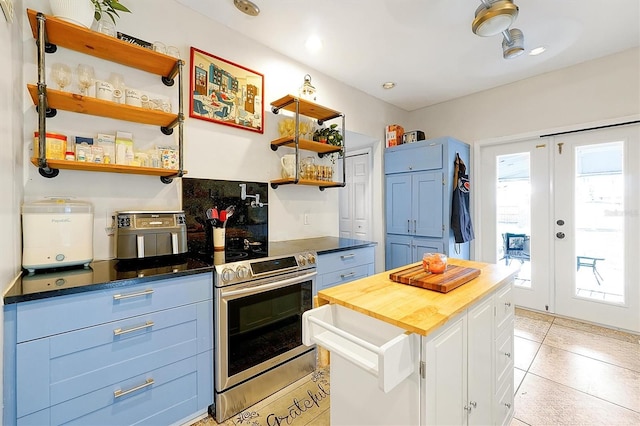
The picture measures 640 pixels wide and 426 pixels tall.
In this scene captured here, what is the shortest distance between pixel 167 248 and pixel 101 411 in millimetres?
866

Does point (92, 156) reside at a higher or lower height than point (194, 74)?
lower

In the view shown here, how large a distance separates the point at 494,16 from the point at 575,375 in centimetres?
268

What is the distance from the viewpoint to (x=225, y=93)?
2.36 meters

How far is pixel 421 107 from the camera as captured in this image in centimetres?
428

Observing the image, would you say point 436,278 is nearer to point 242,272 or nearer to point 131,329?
point 242,272

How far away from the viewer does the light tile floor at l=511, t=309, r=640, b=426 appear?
1.77 m

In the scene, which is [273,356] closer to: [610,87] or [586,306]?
[586,306]

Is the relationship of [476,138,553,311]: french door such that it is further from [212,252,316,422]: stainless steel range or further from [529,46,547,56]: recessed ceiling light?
[212,252,316,422]: stainless steel range

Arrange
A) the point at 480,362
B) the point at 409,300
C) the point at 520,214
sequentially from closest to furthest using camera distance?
the point at 409,300, the point at 480,362, the point at 520,214

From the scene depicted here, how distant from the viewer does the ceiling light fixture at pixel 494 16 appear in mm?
1774

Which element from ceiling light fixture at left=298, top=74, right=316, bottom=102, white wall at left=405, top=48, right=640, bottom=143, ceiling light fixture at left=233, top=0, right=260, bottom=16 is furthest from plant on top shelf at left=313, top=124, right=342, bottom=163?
white wall at left=405, top=48, right=640, bottom=143

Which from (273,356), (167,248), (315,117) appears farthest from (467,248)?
(167,248)

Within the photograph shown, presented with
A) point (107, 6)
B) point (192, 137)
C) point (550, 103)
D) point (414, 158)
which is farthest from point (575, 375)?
point (107, 6)

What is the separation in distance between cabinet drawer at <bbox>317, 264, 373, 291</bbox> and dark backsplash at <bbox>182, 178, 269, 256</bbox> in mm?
608
